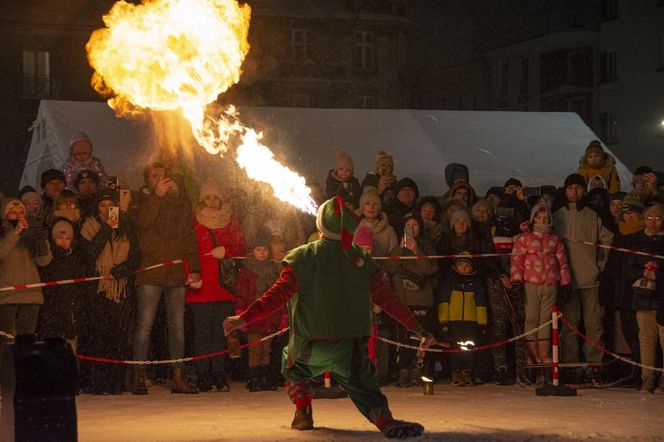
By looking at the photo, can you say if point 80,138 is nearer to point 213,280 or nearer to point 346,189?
point 213,280

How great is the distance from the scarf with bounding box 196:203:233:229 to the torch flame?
0.75 metres

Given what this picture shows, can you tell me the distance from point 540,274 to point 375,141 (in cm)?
532

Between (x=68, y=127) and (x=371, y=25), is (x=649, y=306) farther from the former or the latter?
(x=371, y=25)

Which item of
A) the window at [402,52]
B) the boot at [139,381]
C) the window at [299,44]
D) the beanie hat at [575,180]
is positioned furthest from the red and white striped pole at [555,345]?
the window at [402,52]

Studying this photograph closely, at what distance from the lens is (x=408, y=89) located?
61062 mm

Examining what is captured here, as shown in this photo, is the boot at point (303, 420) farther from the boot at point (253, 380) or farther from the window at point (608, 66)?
the window at point (608, 66)

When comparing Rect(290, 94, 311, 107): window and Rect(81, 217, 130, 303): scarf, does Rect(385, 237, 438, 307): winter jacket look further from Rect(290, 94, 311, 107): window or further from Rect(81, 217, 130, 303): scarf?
Rect(290, 94, 311, 107): window

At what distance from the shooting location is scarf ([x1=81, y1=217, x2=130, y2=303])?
13.8 metres

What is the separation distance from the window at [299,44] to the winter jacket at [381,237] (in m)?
39.5

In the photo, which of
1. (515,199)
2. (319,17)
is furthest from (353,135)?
(319,17)

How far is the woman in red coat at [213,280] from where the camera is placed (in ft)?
46.3

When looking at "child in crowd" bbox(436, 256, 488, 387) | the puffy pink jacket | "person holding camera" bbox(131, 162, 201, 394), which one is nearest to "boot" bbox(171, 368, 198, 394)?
"person holding camera" bbox(131, 162, 201, 394)

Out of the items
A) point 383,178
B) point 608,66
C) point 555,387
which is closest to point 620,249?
point 555,387

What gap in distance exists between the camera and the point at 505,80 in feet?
232
